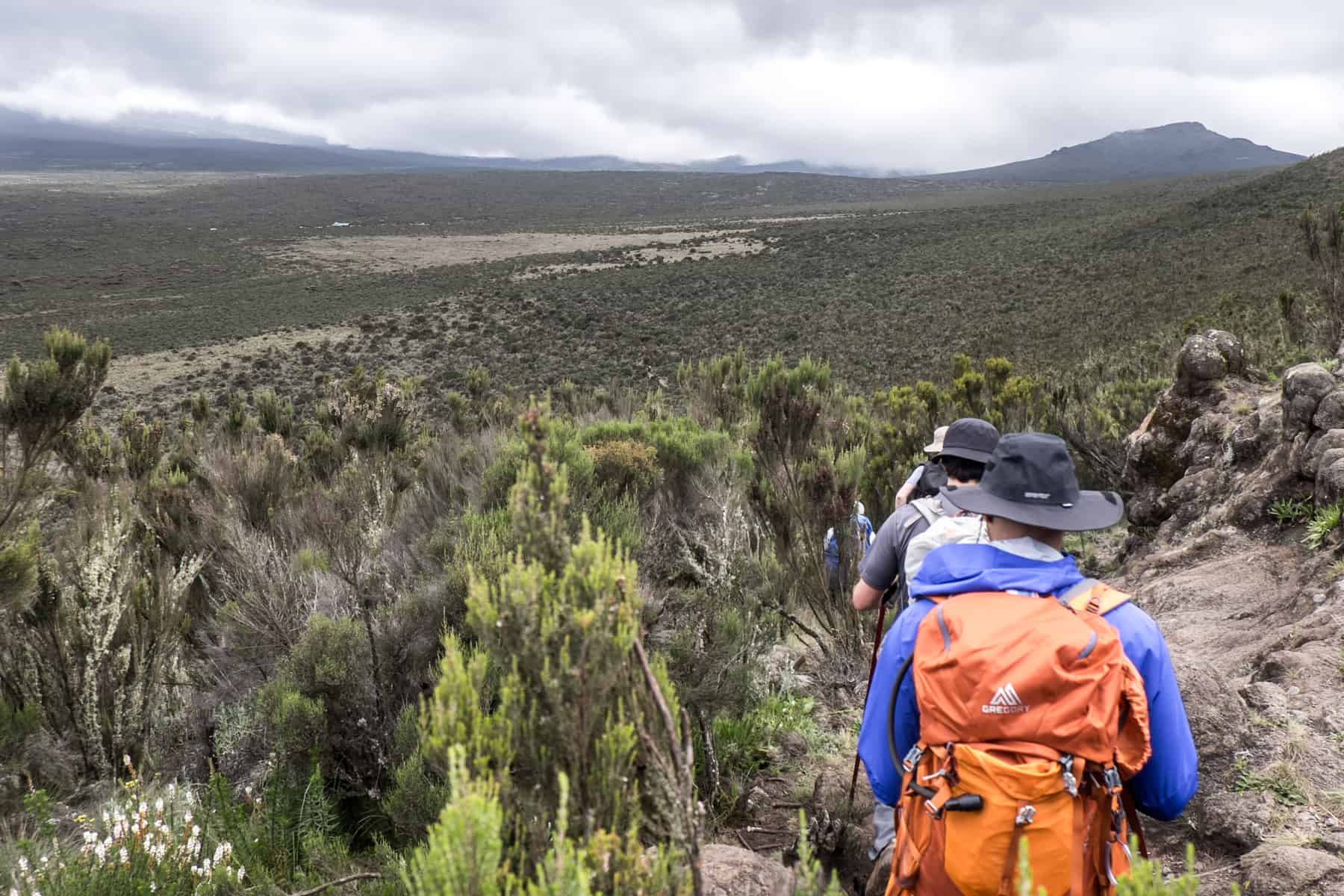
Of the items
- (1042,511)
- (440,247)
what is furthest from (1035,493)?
(440,247)

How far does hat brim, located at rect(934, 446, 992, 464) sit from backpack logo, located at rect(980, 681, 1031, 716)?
1109 millimetres

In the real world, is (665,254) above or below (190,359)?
above

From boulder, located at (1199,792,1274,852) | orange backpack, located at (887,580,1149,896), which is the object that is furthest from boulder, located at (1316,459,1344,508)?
orange backpack, located at (887,580,1149,896)

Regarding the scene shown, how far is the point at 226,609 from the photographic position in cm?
487

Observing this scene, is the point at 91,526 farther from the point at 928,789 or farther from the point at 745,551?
the point at 928,789

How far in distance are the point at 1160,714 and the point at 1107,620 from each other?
0.82 ft

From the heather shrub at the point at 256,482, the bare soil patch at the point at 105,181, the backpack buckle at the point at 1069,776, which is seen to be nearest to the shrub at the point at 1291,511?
the backpack buckle at the point at 1069,776

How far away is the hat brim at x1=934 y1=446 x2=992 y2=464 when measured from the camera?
2508mm

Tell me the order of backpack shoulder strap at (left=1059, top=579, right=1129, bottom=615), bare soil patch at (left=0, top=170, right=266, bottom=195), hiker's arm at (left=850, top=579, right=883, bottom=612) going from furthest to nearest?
1. bare soil patch at (left=0, top=170, right=266, bottom=195)
2. hiker's arm at (left=850, top=579, right=883, bottom=612)
3. backpack shoulder strap at (left=1059, top=579, right=1129, bottom=615)

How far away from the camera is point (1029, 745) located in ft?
5.03

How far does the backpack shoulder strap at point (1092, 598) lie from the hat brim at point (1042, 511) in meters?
0.13

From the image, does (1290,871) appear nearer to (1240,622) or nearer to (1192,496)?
(1240,622)

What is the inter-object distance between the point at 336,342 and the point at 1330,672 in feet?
108

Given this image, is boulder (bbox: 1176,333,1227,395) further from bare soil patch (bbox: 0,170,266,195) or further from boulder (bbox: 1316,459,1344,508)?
bare soil patch (bbox: 0,170,266,195)
